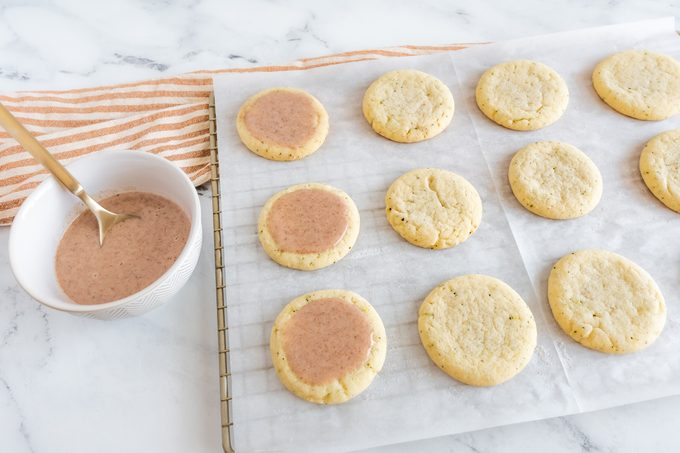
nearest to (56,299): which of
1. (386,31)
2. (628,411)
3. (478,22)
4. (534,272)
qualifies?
(534,272)

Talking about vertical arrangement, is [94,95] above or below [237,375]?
above

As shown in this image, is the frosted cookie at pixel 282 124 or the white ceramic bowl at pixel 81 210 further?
the frosted cookie at pixel 282 124

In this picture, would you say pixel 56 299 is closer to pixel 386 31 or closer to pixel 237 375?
pixel 237 375

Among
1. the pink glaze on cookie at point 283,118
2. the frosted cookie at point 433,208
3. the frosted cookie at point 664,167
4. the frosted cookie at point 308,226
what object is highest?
the pink glaze on cookie at point 283,118

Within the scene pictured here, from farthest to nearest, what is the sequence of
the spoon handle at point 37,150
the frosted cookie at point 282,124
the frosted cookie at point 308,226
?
the frosted cookie at point 282,124
the frosted cookie at point 308,226
the spoon handle at point 37,150

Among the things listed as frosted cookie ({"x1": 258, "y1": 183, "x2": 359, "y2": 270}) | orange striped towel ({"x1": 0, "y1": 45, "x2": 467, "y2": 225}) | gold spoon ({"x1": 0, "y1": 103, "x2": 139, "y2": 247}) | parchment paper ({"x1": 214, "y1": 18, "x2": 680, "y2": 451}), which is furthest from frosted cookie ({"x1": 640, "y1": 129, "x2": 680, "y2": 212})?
gold spoon ({"x1": 0, "y1": 103, "x2": 139, "y2": 247})

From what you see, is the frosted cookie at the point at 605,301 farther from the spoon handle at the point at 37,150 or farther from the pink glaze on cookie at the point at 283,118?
the spoon handle at the point at 37,150

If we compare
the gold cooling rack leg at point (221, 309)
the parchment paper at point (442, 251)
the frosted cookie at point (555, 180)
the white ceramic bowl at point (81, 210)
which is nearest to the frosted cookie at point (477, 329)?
the parchment paper at point (442, 251)
